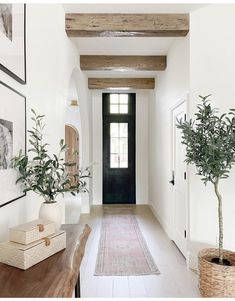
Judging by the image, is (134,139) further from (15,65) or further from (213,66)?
(15,65)

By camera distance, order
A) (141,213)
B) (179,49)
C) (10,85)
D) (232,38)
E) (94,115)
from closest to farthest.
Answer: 1. (10,85)
2. (232,38)
3. (179,49)
4. (141,213)
5. (94,115)

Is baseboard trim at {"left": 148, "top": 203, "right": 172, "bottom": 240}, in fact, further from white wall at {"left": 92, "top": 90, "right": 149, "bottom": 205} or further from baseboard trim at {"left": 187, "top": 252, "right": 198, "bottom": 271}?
white wall at {"left": 92, "top": 90, "right": 149, "bottom": 205}

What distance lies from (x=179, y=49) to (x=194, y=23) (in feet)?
1.75

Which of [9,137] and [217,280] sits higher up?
[9,137]

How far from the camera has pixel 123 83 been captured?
593 centimetres

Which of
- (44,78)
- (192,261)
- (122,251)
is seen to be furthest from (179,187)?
(44,78)

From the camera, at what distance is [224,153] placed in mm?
2307

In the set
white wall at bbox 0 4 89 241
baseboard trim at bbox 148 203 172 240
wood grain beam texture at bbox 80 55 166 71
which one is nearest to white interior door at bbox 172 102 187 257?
baseboard trim at bbox 148 203 172 240

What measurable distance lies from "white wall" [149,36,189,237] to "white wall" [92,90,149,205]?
1.11m

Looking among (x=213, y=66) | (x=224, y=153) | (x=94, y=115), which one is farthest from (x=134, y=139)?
(x=224, y=153)

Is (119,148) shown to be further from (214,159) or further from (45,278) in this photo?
(45,278)

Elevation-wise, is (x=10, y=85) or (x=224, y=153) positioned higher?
(x=10, y=85)

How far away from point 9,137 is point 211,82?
2446 millimetres

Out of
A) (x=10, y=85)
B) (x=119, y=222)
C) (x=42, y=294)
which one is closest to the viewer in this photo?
(x=42, y=294)
